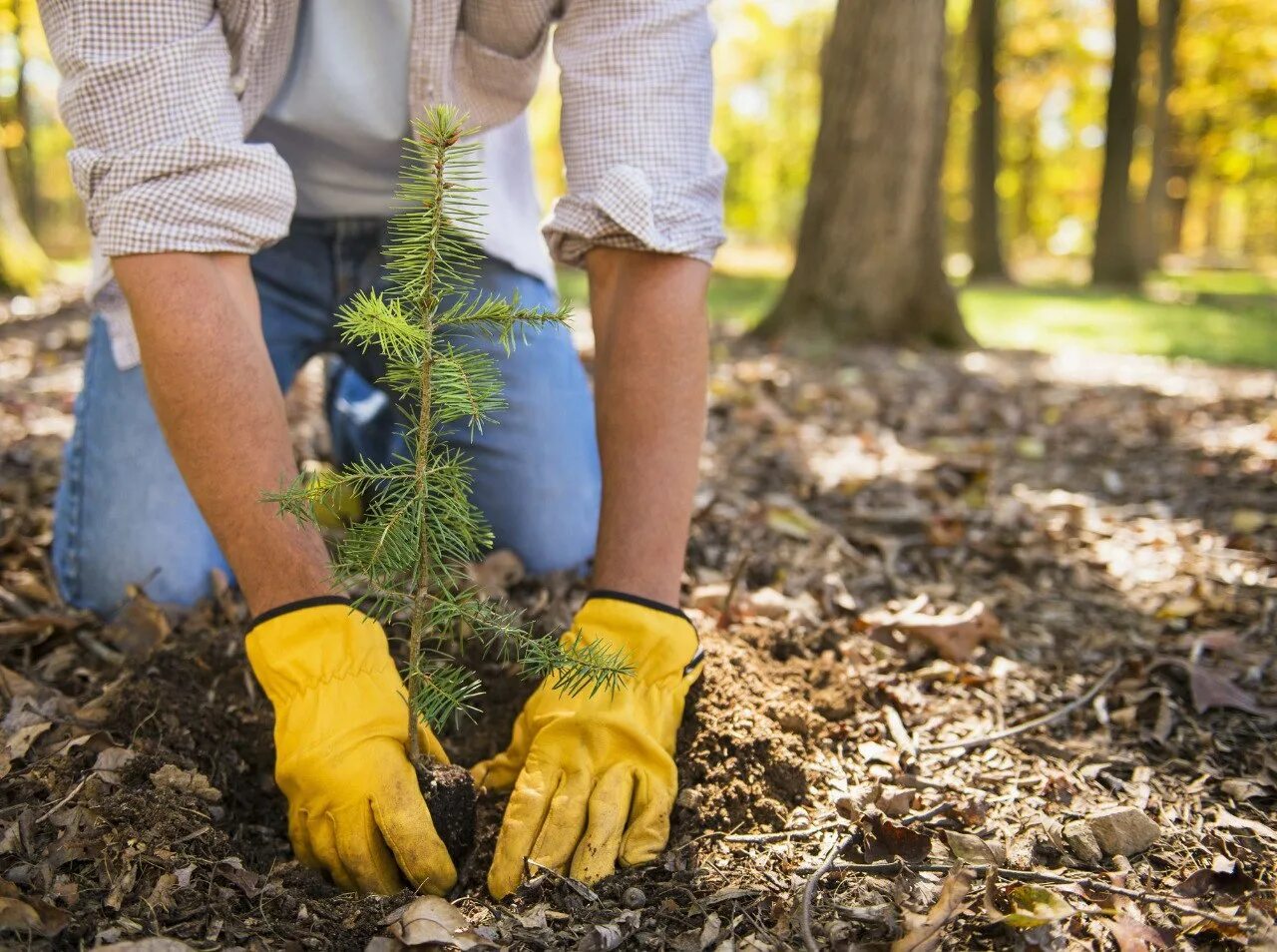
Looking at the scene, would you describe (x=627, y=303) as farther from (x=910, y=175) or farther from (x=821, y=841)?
(x=910, y=175)

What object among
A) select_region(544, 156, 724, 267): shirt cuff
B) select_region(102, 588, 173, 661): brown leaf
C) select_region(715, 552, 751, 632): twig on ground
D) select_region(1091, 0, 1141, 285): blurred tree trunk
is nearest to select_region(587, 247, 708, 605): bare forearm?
select_region(544, 156, 724, 267): shirt cuff

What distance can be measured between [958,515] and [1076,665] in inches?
32.4

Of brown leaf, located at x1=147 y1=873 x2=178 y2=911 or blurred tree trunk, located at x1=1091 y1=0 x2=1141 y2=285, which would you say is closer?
brown leaf, located at x1=147 y1=873 x2=178 y2=911

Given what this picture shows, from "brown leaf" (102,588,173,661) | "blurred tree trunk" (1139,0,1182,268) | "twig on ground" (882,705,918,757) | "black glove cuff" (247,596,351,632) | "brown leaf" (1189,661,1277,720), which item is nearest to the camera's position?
"black glove cuff" (247,596,351,632)

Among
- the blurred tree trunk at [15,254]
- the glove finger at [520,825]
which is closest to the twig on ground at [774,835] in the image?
the glove finger at [520,825]

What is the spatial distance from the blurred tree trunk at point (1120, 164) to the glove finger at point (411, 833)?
46.2ft

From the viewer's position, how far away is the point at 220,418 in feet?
5.16

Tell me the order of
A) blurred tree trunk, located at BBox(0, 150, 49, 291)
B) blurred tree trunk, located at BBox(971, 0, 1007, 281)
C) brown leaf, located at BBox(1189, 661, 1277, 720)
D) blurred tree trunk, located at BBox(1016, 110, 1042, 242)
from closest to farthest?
brown leaf, located at BBox(1189, 661, 1277, 720)
blurred tree trunk, located at BBox(0, 150, 49, 291)
blurred tree trunk, located at BBox(971, 0, 1007, 281)
blurred tree trunk, located at BBox(1016, 110, 1042, 242)

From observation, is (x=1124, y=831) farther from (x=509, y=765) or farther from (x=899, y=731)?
(x=509, y=765)

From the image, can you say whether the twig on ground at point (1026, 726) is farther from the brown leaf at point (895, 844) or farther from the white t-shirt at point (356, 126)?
the white t-shirt at point (356, 126)

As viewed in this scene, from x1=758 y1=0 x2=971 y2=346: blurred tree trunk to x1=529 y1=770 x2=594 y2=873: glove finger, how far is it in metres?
4.86

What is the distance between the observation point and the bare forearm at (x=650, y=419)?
67.7 inches

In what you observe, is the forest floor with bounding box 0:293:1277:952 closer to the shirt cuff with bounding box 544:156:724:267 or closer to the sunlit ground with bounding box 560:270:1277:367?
the shirt cuff with bounding box 544:156:724:267

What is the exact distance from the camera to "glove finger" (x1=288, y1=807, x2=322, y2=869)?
1504mm
